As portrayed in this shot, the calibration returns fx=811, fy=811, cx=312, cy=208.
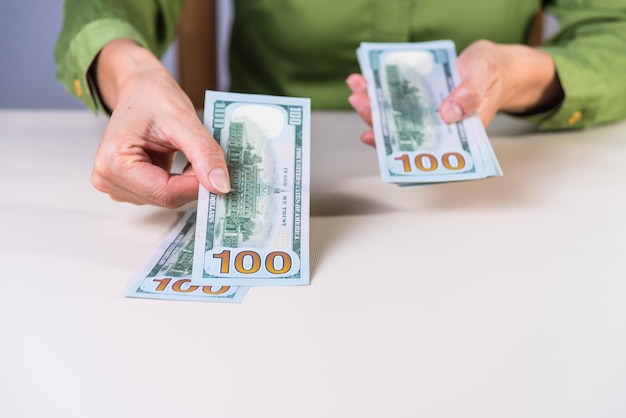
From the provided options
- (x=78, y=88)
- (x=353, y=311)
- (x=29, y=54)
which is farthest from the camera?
(x=29, y=54)

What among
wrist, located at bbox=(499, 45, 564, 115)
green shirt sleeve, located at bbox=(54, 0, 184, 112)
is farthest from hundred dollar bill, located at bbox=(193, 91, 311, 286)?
wrist, located at bbox=(499, 45, 564, 115)

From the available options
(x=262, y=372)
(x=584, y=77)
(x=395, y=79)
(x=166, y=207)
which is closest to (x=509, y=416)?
(x=262, y=372)

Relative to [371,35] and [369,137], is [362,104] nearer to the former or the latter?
Result: [369,137]

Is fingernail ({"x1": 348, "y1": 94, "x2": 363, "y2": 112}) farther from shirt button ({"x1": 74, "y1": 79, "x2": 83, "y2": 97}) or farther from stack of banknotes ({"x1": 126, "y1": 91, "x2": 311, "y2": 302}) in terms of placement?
shirt button ({"x1": 74, "y1": 79, "x2": 83, "y2": 97})

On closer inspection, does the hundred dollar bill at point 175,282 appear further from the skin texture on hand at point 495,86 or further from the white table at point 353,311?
the skin texture on hand at point 495,86

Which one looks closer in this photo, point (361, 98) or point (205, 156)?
point (205, 156)

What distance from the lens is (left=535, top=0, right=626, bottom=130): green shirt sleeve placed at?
3.94ft

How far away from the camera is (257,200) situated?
2.79ft

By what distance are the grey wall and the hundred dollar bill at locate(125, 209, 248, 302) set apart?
53.2 inches

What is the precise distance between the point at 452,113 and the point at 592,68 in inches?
13.9

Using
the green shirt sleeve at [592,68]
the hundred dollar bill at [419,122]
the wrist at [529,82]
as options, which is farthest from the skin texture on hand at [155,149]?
the green shirt sleeve at [592,68]

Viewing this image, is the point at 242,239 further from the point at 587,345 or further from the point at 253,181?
the point at 587,345

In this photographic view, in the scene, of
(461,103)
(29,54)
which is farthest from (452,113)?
(29,54)

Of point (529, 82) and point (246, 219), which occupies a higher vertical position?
point (529, 82)
